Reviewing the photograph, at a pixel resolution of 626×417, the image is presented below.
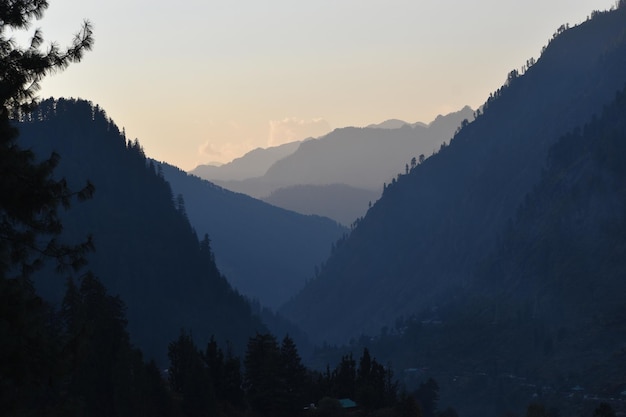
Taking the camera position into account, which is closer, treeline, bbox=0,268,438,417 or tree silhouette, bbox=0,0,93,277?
tree silhouette, bbox=0,0,93,277

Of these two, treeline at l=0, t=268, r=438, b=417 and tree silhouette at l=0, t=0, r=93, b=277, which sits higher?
tree silhouette at l=0, t=0, r=93, b=277

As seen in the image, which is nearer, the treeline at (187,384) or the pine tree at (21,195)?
the pine tree at (21,195)

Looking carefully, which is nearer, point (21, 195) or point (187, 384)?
point (21, 195)

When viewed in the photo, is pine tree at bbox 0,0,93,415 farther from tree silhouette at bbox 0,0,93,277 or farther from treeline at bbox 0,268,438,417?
treeline at bbox 0,268,438,417

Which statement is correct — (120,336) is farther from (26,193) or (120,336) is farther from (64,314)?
(26,193)

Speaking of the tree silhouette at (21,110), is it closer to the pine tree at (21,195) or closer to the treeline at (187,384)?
→ the pine tree at (21,195)

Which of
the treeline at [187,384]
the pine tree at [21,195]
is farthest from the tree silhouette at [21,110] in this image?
the treeline at [187,384]

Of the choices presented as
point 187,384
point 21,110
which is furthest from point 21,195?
point 187,384

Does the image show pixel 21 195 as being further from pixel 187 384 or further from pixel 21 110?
pixel 187 384

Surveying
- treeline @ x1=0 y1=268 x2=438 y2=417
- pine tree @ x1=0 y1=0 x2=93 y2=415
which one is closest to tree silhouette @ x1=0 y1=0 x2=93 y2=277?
pine tree @ x1=0 y1=0 x2=93 y2=415

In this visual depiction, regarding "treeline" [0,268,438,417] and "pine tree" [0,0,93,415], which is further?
"treeline" [0,268,438,417]

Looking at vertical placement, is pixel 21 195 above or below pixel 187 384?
above

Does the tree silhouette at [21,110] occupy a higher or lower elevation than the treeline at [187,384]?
higher

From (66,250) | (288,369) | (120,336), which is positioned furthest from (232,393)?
(66,250)
